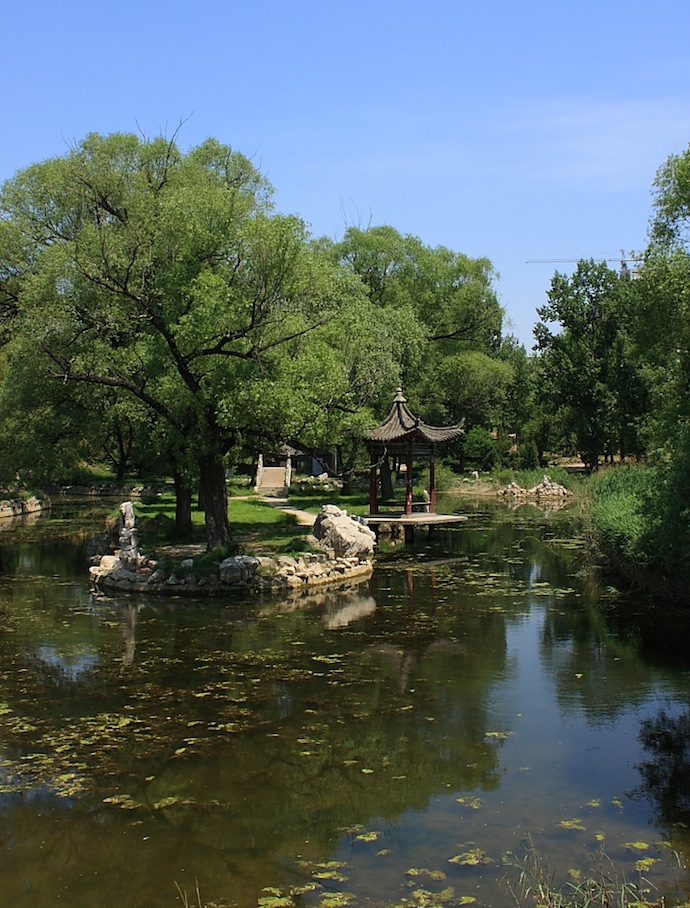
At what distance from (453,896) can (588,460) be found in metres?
43.7

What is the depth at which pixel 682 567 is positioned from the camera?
1534cm

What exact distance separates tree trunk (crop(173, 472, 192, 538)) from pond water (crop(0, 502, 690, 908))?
597cm

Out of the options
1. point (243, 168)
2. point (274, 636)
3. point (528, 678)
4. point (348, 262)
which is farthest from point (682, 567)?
point (348, 262)

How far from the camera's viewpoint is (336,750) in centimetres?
928

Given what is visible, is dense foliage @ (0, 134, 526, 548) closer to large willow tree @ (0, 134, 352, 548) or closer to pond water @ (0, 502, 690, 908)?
large willow tree @ (0, 134, 352, 548)

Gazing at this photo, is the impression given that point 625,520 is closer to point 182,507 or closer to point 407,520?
point 407,520

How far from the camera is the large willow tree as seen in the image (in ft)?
57.3

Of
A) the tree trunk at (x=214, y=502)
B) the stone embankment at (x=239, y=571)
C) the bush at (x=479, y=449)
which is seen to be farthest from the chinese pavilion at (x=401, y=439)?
the bush at (x=479, y=449)

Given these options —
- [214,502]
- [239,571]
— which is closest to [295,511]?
[214,502]

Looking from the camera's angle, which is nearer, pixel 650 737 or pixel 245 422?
pixel 650 737

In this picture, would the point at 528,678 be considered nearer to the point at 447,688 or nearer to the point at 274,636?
the point at 447,688

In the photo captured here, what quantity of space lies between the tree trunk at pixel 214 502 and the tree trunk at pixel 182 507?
3418 mm

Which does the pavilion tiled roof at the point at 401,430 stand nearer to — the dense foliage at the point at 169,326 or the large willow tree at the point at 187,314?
the dense foliage at the point at 169,326

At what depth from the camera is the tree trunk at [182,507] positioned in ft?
75.2
